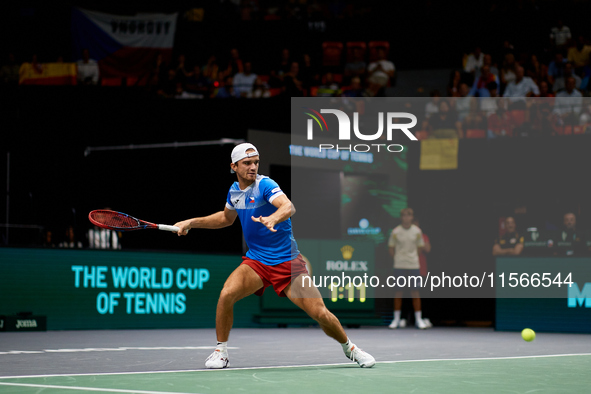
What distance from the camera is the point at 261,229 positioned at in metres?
7.01

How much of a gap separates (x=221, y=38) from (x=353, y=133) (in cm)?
665

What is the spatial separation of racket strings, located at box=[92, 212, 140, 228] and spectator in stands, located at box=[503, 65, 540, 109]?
1146 cm

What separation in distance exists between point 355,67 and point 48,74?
7666mm

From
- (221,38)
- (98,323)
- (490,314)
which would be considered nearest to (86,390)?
(98,323)

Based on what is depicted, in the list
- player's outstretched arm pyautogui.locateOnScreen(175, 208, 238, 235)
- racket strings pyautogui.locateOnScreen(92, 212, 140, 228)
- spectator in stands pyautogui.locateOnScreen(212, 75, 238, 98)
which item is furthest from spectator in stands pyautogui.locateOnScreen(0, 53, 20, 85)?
player's outstretched arm pyautogui.locateOnScreen(175, 208, 238, 235)

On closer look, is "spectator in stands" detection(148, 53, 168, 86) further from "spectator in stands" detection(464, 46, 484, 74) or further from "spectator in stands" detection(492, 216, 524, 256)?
"spectator in stands" detection(492, 216, 524, 256)

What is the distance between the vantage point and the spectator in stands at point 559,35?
19.4 metres

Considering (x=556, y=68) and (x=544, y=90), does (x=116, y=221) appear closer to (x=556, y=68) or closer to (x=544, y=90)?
(x=544, y=90)

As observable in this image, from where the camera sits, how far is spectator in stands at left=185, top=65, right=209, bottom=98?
19266mm

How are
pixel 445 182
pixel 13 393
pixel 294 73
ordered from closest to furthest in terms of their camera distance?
pixel 13 393 → pixel 445 182 → pixel 294 73

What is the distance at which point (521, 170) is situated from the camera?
652 inches

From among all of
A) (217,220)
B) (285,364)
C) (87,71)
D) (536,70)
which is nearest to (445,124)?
(536,70)

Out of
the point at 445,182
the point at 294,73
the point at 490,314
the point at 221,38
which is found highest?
the point at 221,38

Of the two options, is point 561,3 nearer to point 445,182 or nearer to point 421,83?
point 421,83
